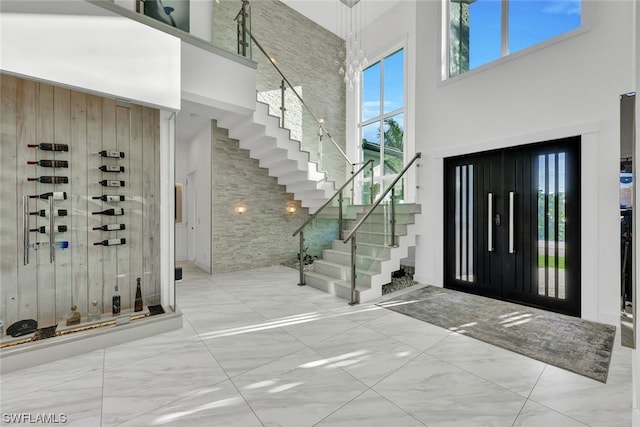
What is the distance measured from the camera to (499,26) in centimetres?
493

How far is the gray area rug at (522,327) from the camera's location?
2832 millimetres

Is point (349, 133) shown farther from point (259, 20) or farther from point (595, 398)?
point (595, 398)

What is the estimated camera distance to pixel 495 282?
480cm

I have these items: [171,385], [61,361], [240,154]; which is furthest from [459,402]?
[240,154]

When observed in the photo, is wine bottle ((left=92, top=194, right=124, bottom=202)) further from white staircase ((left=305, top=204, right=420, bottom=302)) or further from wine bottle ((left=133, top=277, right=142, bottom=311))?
white staircase ((left=305, top=204, right=420, bottom=302))

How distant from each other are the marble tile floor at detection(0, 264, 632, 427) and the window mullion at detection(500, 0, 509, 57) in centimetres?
434

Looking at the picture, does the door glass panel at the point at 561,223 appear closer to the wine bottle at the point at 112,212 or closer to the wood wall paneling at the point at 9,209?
the wine bottle at the point at 112,212

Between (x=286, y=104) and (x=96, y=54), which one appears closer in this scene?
(x=96, y=54)

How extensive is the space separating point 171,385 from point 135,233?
2045 millimetres

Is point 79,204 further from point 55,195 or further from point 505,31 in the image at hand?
point 505,31

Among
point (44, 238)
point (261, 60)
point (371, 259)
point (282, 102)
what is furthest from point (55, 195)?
point (261, 60)

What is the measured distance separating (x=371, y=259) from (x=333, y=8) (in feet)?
24.2

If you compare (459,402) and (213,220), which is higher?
(213,220)

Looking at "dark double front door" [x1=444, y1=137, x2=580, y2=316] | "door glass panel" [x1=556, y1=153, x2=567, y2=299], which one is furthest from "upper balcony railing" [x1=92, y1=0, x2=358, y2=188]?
"door glass panel" [x1=556, y1=153, x2=567, y2=299]
